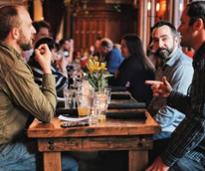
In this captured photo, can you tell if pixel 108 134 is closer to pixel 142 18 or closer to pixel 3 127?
pixel 3 127

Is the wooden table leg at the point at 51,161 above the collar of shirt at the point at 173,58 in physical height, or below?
below

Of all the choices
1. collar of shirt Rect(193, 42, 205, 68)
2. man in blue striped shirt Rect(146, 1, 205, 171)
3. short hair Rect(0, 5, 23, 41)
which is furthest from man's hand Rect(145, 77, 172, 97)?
short hair Rect(0, 5, 23, 41)

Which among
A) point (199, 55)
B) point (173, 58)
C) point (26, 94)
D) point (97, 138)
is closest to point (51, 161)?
point (97, 138)

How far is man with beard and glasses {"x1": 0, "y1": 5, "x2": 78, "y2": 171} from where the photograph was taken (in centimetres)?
220

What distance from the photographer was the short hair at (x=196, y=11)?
2098mm

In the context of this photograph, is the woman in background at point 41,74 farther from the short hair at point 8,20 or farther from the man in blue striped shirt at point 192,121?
the man in blue striped shirt at point 192,121

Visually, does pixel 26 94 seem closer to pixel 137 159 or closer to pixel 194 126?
pixel 137 159

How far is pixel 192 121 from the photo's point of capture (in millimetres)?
1938

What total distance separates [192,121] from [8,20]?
1.19 metres

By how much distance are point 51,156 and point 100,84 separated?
0.78 m

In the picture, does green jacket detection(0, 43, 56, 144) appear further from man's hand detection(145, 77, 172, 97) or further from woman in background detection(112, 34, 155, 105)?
woman in background detection(112, 34, 155, 105)

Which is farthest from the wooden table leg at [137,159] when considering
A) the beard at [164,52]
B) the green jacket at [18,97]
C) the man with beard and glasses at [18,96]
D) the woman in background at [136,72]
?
Answer: the woman in background at [136,72]

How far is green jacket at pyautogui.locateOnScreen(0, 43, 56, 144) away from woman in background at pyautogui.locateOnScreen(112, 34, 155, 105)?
6.77ft

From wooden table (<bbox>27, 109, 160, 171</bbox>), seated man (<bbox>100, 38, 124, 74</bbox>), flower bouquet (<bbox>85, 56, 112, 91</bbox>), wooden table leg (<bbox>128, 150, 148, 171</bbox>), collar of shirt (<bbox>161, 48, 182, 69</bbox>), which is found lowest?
seated man (<bbox>100, 38, 124, 74</bbox>)
